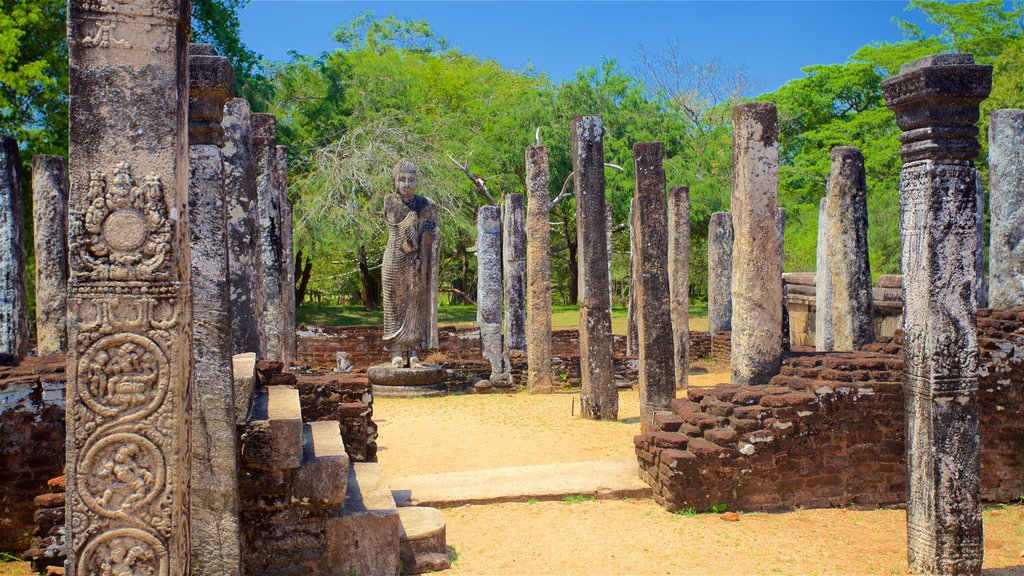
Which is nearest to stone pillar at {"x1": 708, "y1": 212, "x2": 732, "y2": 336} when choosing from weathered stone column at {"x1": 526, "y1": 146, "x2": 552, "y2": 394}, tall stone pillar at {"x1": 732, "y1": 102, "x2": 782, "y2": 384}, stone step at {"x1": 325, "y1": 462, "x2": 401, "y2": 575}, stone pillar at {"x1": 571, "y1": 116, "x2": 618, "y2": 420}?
weathered stone column at {"x1": 526, "y1": 146, "x2": 552, "y2": 394}

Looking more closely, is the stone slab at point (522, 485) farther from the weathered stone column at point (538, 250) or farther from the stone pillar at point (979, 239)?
the weathered stone column at point (538, 250)

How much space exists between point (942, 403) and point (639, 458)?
3.24 metres

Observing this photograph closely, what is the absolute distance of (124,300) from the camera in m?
3.45

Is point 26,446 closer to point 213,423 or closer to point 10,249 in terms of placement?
point 213,423

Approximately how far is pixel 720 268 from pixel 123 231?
48.9 feet

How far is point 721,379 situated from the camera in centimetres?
1541

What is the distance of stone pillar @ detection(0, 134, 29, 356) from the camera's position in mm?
9789

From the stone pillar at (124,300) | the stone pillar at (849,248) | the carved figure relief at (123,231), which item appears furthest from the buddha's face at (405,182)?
the carved figure relief at (123,231)

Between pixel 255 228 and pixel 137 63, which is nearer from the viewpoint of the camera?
pixel 137 63

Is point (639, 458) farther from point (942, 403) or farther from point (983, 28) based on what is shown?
point (983, 28)

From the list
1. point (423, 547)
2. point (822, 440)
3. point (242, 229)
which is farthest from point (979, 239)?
point (242, 229)

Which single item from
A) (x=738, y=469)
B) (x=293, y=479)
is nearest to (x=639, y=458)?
(x=738, y=469)

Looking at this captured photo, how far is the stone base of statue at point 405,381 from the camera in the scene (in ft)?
45.6

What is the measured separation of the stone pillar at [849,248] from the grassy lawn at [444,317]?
33.8 feet
